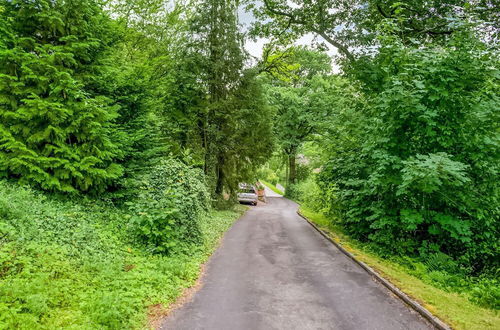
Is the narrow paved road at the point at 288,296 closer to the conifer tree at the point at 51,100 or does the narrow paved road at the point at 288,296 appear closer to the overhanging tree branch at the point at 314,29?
the conifer tree at the point at 51,100

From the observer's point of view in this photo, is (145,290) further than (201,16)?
No

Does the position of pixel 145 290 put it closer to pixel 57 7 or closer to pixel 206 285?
pixel 206 285

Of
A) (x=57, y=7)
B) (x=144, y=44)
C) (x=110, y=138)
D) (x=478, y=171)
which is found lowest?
(x=478, y=171)

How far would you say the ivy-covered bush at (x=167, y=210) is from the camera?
707cm

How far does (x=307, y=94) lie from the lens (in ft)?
93.8

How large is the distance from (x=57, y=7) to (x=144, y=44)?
9.58 metres

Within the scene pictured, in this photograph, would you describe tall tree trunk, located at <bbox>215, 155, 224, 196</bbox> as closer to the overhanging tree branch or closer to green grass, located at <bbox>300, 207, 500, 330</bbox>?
the overhanging tree branch

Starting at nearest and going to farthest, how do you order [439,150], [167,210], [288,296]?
[288,296] < [167,210] < [439,150]

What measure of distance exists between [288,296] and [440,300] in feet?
9.52

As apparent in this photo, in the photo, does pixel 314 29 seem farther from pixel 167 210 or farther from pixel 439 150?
pixel 167 210

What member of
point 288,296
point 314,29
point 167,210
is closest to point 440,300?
point 288,296

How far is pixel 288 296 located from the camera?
562 cm

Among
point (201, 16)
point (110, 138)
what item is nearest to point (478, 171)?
point (110, 138)

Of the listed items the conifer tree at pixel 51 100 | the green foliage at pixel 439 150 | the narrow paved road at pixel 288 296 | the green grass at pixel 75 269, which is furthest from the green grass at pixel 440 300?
the conifer tree at pixel 51 100
